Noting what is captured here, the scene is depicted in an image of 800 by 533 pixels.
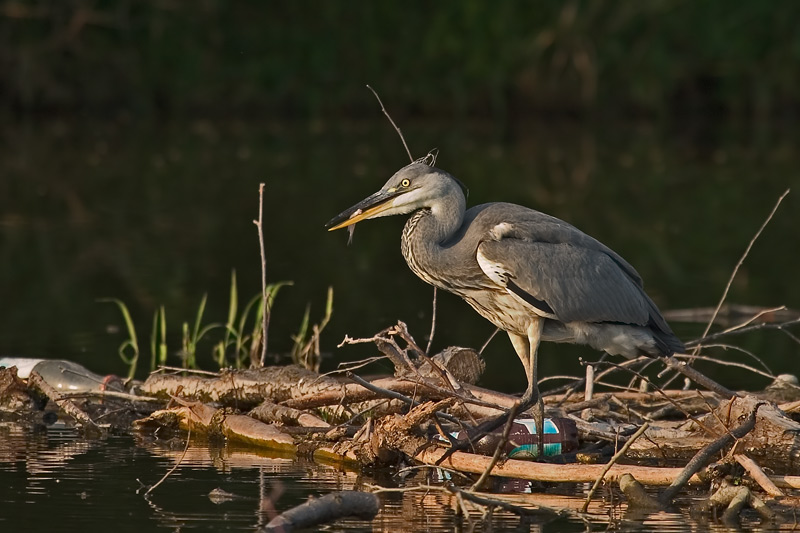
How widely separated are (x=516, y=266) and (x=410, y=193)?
601 millimetres

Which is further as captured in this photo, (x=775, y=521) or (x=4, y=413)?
(x=4, y=413)

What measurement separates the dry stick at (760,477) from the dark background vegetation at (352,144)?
2950mm

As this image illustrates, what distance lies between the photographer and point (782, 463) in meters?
6.16

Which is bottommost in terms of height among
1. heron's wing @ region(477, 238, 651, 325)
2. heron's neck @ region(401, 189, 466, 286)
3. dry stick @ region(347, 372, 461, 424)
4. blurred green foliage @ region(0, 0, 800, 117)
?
dry stick @ region(347, 372, 461, 424)

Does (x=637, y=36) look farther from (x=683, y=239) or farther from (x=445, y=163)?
(x=683, y=239)

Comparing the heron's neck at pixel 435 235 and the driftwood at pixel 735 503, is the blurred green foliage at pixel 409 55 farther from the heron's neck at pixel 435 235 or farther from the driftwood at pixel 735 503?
the driftwood at pixel 735 503

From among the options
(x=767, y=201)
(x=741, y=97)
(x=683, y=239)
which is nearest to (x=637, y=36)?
(x=741, y=97)

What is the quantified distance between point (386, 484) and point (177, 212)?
1032 cm

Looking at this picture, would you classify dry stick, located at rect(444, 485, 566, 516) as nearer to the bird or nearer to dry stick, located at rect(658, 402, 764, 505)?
dry stick, located at rect(658, 402, 764, 505)

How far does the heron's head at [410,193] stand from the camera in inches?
244

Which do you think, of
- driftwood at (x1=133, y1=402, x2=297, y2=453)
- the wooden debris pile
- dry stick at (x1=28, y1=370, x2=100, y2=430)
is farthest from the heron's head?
dry stick at (x1=28, y1=370, x2=100, y2=430)

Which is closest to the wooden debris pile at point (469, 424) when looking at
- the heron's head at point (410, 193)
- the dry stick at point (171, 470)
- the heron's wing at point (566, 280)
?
the dry stick at point (171, 470)

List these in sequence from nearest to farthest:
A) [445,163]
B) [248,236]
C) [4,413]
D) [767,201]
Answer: [4,413] → [248,236] → [767,201] → [445,163]

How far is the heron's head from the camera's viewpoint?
620 cm
